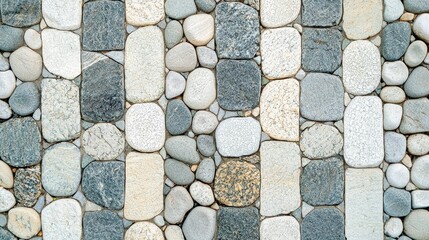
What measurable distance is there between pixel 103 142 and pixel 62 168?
0.11m

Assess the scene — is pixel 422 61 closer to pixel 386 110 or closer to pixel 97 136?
pixel 386 110

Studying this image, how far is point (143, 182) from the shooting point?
4.87ft

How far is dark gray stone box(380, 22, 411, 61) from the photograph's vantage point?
4.82 feet

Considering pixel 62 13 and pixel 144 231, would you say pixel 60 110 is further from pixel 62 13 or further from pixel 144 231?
pixel 144 231

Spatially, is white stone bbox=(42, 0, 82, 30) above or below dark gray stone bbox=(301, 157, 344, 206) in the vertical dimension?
above

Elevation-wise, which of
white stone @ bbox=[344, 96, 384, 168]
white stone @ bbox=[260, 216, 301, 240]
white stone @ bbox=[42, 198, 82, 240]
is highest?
white stone @ bbox=[344, 96, 384, 168]

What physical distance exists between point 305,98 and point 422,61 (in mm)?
285

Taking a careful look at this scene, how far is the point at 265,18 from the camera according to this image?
1477mm

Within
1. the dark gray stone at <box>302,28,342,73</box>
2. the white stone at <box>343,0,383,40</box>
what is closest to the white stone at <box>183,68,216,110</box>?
the dark gray stone at <box>302,28,342,73</box>

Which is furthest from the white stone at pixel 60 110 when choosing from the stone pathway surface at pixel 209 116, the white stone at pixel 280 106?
the white stone at pixel 280 106

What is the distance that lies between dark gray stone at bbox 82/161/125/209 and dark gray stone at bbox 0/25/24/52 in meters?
0.33

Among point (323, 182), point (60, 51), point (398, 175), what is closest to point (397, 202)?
point (398, 175)

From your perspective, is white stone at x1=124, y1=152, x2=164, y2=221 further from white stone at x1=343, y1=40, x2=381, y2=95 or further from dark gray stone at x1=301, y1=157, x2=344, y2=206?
white stone at x1=343, y1=40, x2=381, y2=95

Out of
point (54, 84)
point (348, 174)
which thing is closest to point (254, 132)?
point (348, 174)
